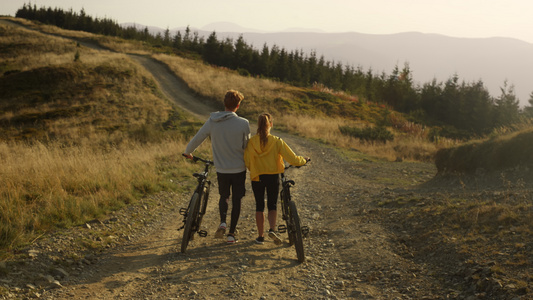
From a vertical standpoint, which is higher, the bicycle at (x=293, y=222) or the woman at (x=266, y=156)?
the woman at (x=266, y=156)

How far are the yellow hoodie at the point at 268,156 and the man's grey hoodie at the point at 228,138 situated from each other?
15cm

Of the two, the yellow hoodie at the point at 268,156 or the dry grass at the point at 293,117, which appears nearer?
the yellow hoodie at the point at 268,156

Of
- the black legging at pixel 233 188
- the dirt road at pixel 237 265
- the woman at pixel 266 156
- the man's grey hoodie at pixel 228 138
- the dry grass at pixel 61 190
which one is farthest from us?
the dry grass at pixel 61 190

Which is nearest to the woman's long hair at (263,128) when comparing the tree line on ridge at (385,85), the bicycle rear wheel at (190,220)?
the bicycle rear wheel at (190,220)

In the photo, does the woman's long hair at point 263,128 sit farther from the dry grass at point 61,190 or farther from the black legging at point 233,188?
the dry grass at point 61,190

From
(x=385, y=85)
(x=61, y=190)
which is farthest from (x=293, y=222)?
(x=385, y=85)

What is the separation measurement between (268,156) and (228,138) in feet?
2.08

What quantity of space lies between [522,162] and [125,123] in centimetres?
2109

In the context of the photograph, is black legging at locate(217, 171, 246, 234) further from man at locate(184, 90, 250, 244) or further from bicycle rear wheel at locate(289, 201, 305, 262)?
bicycle rear wheel at locate(289, 201, 305, 262)

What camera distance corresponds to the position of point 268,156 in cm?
545

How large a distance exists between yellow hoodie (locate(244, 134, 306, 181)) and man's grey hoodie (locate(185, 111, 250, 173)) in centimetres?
15

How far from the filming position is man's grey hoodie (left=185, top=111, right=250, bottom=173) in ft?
18.0

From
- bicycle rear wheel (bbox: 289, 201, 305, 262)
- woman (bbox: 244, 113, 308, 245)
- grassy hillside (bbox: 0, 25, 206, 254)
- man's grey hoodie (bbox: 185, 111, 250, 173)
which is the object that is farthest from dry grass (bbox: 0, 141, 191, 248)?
bicycle rear wheel (bbox: 289, 201, 305, 262)

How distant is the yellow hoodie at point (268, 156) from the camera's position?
17.8 feet
